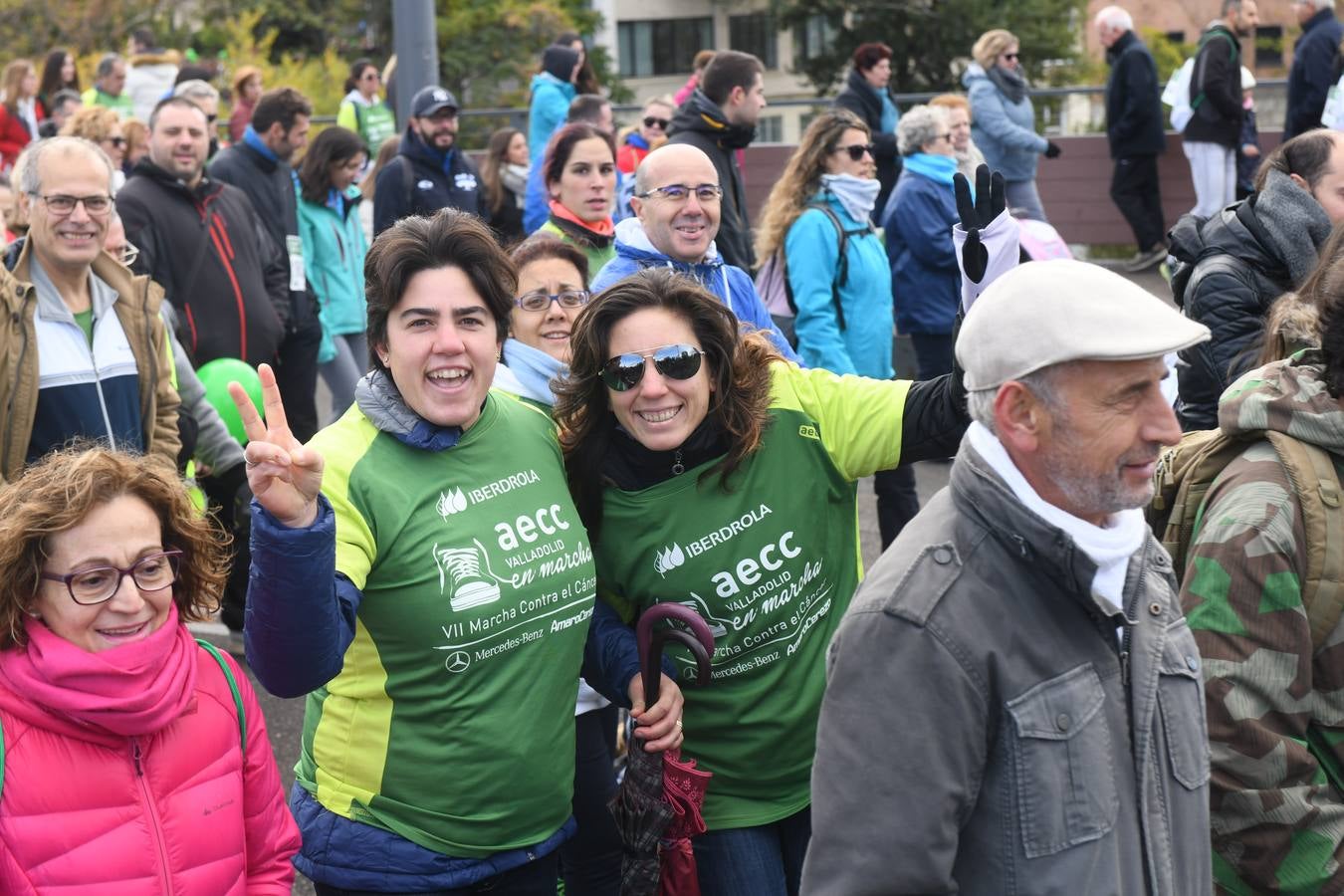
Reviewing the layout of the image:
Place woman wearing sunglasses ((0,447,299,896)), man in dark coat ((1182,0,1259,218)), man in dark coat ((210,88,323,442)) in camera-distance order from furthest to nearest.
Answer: man in dark coat ((1182,0,1259,218))
man in dark coat ((210,88,323,442))
woman wearing sunglasses ((0,447,299,896))

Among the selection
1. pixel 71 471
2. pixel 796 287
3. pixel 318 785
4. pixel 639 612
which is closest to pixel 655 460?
pixel 639 612

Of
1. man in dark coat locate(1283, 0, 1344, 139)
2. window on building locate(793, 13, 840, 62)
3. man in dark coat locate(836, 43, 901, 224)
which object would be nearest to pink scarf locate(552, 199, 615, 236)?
man in dark coat locate(836, 43, 901, 224)

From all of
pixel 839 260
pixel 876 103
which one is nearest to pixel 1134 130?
pixel 876 103

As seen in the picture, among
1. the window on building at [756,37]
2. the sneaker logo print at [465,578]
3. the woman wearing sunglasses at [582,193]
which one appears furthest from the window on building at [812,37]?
the sneaker logo print at [465,578]

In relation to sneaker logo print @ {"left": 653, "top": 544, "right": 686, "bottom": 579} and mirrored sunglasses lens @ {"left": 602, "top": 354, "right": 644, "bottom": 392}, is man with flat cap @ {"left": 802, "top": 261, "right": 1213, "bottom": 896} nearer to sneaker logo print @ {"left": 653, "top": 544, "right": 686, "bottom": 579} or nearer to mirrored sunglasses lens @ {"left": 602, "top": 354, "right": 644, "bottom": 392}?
sneaker logo print @ {"left": 653, "top": 544, "right": 686, "bottom": 579}

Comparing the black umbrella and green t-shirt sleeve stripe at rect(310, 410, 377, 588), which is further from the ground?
green t-shirt sleeve stripe at rect(310, 410, 377, 588)

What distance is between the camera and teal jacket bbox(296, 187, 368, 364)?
28.7 ft

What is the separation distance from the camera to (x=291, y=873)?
3.35m

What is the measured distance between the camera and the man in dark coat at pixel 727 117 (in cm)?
767

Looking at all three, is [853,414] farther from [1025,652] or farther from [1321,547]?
[1025,652]

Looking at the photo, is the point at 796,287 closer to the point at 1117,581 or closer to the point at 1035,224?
the point at 1035,224

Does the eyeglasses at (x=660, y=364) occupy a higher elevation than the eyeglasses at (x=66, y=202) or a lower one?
lower

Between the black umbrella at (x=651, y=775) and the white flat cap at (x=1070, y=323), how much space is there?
1221 mm

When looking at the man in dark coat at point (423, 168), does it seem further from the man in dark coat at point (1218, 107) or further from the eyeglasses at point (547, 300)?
the man in dark coat at point (1218, 107)
